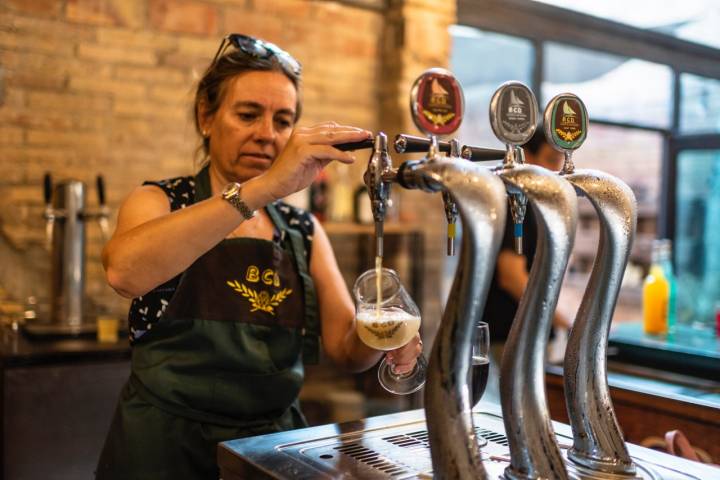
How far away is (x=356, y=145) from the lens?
116 centimetres

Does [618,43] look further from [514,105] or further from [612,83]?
[514,105]

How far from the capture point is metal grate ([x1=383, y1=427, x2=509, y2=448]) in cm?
119

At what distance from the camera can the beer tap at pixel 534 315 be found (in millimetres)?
957

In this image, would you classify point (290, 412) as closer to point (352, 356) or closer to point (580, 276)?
point (352, 356)

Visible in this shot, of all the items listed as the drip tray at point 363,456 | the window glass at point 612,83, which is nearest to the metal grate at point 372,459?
the drip tray at point 363,456

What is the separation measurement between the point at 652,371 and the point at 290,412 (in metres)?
1.21

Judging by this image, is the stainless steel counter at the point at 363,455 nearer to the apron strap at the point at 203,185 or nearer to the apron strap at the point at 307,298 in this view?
the apron strap at the point at 307,298

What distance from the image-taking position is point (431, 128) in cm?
97

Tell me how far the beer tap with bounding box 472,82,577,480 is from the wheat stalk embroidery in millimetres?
703

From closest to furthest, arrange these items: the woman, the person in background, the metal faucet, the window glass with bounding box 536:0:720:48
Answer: the woman → the metal faucet → the person in background → the window glass with bounding box 536:0:720:48

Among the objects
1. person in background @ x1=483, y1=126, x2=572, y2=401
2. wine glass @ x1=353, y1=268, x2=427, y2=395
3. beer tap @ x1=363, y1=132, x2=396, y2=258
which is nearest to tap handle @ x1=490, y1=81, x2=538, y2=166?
beer tap @ x1=363, y1=132, x2=396, y2=258

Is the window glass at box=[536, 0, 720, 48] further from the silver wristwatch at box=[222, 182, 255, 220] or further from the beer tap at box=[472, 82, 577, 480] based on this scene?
the beer tap at box=[472, 82, 577, 480]

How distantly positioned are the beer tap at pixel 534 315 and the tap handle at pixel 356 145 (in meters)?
0.20

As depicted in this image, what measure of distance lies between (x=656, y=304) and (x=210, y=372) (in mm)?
1656
